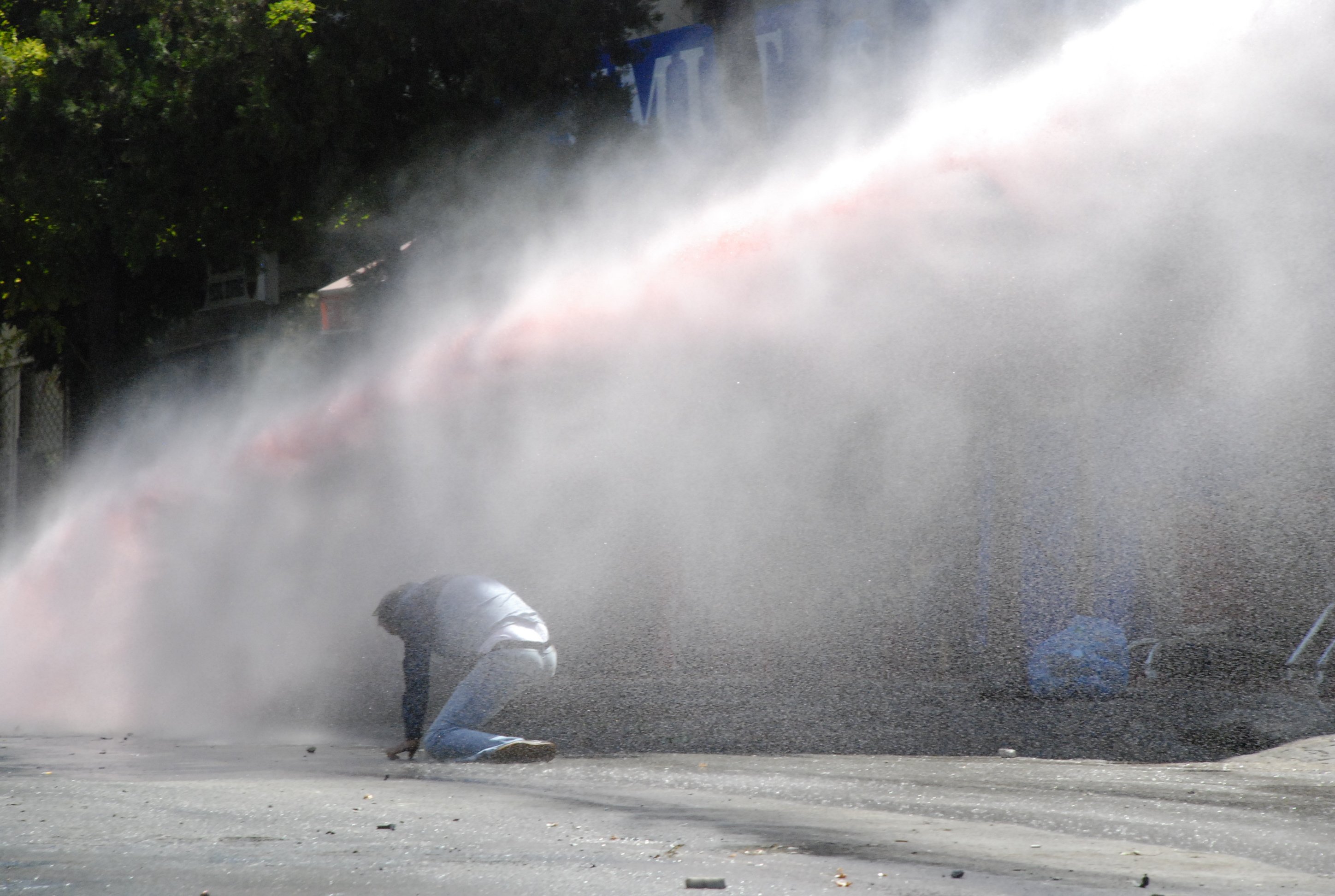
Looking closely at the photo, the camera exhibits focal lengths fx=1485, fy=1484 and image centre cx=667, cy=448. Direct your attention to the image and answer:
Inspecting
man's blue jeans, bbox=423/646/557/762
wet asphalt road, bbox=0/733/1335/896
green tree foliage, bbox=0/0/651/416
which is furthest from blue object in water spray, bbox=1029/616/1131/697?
green tree foliage, bbox=0/0/651/416

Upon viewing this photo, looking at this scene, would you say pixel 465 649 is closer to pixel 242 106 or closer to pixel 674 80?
pixel 242 106

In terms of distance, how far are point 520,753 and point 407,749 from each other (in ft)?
2.33

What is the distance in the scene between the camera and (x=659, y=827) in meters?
4.35

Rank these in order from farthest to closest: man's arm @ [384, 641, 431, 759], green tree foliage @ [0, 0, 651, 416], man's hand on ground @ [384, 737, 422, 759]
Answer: green tree foliage @ [0, 0, 651, 416]
man's arm @ [384, 641, 431, 759]
man's hand on ground @ [384, 737, 422, 759]

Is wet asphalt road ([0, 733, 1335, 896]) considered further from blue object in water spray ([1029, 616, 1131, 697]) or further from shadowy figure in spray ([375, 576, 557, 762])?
blue object in water spray ([1029, 616, 1131, 697])

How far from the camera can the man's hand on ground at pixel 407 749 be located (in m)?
7.03

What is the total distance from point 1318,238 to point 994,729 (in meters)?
3.76

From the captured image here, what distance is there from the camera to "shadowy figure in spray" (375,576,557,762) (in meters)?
6.91

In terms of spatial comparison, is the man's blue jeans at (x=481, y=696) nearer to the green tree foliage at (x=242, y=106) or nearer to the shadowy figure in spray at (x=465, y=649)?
the shadowy figure in spray at (x=465, y=649)

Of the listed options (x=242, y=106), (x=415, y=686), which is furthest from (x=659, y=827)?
(x=242, y=106)

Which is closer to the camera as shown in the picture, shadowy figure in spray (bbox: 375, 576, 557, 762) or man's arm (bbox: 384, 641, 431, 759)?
shadowy figure in spray (bbox: 375, 576, 557, 762)

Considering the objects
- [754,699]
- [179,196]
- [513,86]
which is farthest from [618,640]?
[179,196]

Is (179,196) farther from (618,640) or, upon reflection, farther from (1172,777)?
(1172,777)

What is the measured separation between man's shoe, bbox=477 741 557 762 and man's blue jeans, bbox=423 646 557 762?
18cm
